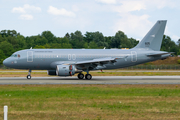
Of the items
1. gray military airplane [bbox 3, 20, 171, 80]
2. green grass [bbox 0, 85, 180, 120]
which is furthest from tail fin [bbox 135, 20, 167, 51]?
green grass [bbox 0, 85, 180, 120]

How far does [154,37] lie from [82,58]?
1151 centimetres

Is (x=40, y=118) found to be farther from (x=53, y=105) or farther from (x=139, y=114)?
(x=139, y=114)

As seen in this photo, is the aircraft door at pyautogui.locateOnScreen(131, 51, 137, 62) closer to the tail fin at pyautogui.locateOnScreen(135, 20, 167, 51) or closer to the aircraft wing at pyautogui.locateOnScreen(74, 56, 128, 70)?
the tail fin at pyautogui.locateOnScreen(135, 20, 167, 51)

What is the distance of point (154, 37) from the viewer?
40.2 meters

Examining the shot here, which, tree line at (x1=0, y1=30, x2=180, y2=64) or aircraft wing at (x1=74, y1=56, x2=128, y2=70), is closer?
aircraft wing at (x1=74, y1=56, x2=128, y2=70)

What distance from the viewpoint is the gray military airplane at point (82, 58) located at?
35438mm

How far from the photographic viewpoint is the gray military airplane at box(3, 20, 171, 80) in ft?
116

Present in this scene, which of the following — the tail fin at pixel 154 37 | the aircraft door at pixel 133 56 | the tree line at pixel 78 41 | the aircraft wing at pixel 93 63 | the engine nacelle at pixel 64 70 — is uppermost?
the tree line at pixel 78 41

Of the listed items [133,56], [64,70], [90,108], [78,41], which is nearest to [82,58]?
[64,70]

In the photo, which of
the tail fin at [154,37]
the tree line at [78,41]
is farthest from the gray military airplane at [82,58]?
the tree line at [78,41]

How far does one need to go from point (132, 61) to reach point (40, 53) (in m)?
13.1

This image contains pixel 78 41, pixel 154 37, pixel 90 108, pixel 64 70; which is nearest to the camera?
pixel 90 108

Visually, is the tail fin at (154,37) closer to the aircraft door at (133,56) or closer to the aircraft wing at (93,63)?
the aircraft door at (133,56)

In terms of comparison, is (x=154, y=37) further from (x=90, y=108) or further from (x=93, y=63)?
(x=90, y=108)
